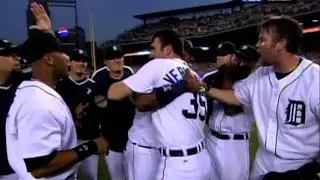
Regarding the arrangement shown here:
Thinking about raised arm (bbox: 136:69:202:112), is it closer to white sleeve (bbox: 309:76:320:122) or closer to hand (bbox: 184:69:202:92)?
hand (bbox: 184:69:202:92)

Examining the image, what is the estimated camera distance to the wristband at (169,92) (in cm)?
247

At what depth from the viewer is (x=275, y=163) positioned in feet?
7.37

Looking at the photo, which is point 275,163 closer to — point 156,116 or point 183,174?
point 183,174

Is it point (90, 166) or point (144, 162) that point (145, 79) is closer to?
point (144, 162)

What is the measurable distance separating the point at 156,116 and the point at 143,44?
25254 millimetres

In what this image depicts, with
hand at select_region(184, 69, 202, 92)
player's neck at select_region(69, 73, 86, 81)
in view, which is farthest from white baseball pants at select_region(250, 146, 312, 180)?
player's neck at select_region(69, 73, 86, 81)

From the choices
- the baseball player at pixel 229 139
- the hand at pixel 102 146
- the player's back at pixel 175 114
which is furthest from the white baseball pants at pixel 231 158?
the hand at pixel 102 146

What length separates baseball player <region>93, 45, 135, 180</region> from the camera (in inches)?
145

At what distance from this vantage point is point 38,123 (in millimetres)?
1793

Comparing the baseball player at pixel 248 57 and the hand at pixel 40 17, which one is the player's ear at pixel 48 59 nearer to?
the hand at pixel 40 17

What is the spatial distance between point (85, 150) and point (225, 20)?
1063 inches

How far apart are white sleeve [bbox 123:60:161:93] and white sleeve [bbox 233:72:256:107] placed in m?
0.54

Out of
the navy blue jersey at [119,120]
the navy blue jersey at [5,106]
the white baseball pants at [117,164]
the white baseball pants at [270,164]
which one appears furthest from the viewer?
the white baseball pants at [117,164]

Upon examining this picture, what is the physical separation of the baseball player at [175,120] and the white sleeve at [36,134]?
0.71 metres
